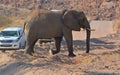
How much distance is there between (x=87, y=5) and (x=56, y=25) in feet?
382

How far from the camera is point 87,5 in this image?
14175 centimetres

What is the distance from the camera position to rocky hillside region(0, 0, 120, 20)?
12962cm

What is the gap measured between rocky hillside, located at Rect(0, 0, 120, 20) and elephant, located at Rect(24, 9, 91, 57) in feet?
328

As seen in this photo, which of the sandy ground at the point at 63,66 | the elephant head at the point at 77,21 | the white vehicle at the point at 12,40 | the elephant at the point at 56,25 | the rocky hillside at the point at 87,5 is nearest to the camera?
the sandy ground at the point at 63,66

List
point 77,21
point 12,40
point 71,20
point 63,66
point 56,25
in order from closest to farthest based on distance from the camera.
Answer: point 63,66, point 56,25, point 71,20, point 77,21, point 12,40

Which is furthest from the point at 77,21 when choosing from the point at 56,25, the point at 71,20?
the point at 56,25

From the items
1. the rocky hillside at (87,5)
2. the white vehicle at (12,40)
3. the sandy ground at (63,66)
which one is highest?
the sandy ground at (63,66)

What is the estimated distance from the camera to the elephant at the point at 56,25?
2586 centimetres

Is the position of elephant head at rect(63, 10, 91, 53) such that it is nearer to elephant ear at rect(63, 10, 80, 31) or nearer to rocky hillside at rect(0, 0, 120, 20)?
elephant ear at rect(63, 10, 80, 31)

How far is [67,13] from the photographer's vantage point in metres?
26.1

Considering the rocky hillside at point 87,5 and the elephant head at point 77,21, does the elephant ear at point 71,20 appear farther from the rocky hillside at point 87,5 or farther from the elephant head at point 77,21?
the rocky hillside at point 87,5

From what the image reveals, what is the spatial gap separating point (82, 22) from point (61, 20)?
124 cm

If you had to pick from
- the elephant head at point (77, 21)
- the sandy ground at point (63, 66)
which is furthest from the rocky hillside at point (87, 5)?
the sandy ground at point (63, 66)

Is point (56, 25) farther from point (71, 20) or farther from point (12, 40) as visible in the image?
point (12, 40)
